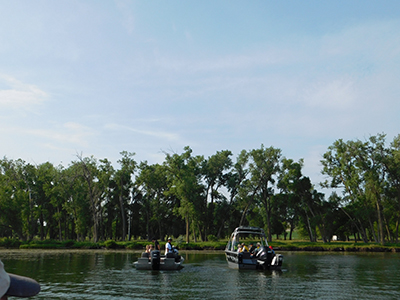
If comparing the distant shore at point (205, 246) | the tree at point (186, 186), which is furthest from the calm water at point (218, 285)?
the tree at point (186, 186)

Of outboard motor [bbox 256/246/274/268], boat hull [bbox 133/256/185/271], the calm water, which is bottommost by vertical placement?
the calm water

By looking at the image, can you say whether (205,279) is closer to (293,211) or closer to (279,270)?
(279,270)

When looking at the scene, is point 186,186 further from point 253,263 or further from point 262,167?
point 253,263

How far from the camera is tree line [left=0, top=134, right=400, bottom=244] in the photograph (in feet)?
194

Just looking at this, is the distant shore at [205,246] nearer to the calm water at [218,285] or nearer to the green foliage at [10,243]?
the green foliage at [10,243]

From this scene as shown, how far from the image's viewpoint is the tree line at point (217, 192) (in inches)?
2334

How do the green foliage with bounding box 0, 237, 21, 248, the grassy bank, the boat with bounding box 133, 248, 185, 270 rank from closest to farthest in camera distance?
the boat with bounding box 133, 248, 185, 270 < the grassy bank < the green foliage with bounding box 0, 237, 21, 248

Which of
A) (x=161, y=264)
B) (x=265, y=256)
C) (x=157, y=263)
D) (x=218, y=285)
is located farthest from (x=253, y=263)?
(x=218, y=285)

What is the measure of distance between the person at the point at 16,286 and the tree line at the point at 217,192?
5923 centimetres

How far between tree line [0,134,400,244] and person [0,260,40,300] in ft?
194

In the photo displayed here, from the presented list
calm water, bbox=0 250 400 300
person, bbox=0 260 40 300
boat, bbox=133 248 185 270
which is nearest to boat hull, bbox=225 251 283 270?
calm water, bbox=0 250 400 300

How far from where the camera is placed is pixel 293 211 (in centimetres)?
7381

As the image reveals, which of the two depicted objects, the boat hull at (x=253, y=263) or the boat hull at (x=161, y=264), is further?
the boat hull at (x=253, y=263)

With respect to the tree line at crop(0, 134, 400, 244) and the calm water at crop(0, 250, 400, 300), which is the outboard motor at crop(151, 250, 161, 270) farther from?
the tree line at crop(0, 134, 400, 244)
